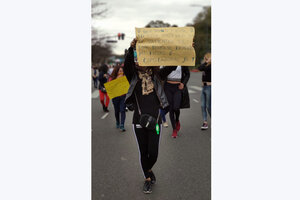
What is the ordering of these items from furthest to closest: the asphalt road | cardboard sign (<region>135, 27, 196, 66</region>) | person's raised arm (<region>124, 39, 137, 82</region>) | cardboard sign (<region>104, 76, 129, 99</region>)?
cardboard sign (<region>104, 76, 129, 99</region>)
the asphalt road
person's raised arm (<region>124, 39, 137, 82</region>)
cardboard sign (<region>135, 27, 196, 66</region>)

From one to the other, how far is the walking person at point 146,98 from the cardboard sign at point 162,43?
28cm

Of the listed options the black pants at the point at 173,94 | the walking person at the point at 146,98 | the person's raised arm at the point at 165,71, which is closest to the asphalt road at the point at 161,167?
the walking person at the point at 146,98

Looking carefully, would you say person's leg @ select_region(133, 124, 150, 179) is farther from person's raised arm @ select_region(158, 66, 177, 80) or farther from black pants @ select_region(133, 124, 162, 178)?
person's raised arm @ select_region(158, 66, 177, 80)

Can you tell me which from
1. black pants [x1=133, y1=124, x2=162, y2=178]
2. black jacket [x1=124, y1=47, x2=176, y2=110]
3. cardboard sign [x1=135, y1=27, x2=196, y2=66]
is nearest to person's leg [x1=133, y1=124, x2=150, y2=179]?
black pants [x1=133, y1=124, x2=162, y2=178]

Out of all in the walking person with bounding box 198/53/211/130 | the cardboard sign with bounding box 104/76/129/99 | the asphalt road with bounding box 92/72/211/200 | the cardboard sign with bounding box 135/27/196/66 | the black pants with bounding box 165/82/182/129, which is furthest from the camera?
the walking person with bounding box 198/53/211/130

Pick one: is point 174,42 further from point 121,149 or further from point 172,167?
point 121,149

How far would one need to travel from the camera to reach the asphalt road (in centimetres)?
360

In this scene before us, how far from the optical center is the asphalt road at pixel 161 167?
360cm

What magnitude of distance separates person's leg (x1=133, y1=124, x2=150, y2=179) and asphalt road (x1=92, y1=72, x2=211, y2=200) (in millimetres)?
293

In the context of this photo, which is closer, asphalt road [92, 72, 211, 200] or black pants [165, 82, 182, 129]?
asphalt road [92, 72, 211, 200]

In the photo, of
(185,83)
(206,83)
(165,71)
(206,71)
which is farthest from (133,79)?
(206,83)

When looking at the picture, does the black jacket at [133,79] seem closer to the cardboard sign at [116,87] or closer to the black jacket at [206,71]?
the cardboard sign at [116,87]

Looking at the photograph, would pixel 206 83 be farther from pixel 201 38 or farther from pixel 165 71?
pixel 165 71

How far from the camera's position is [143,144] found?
140 inches
